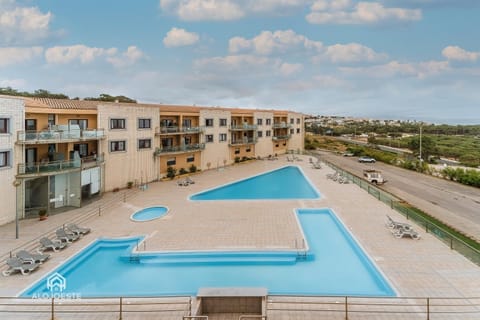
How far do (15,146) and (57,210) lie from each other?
4.64 m

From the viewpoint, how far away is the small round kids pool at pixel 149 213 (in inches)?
738

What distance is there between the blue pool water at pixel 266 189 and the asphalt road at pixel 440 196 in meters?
7.86

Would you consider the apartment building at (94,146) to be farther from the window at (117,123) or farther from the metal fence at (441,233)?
the metal fence at (441,233)

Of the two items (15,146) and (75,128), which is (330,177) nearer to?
(75,128)

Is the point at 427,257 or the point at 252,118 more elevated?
the point at 252,118

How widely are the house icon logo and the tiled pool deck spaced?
50cm

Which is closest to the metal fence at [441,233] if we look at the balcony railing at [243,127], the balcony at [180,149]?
the balcony at [180,149]

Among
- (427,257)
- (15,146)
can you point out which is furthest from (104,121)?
(427,257)

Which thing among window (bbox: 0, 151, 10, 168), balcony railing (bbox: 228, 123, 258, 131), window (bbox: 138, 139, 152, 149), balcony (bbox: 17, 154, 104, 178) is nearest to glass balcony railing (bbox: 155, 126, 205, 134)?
window (bbox: 138, 139, 152, 149)

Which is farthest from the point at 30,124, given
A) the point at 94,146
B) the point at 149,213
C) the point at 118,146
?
the point at 149,213

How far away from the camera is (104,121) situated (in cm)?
2467

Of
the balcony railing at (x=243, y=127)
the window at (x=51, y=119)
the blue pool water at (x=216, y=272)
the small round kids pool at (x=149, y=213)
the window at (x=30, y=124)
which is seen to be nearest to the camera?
the blue pool water at (x=216, y=272)

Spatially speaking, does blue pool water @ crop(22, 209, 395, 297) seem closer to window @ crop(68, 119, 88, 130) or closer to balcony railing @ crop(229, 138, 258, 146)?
window @ crop(68, 119, 88, 130)

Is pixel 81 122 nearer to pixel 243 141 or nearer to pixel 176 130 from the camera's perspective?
pixel 176 130
